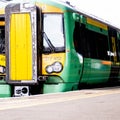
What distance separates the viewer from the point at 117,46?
51.9 feet

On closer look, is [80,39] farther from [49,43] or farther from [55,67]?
[55,67]

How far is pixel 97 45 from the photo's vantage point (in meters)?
13.8

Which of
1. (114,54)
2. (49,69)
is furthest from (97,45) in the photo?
(49,69)

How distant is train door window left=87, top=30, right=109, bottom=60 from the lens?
13.2 metres

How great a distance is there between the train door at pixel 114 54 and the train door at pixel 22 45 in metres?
4.03

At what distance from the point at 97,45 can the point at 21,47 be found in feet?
10.0

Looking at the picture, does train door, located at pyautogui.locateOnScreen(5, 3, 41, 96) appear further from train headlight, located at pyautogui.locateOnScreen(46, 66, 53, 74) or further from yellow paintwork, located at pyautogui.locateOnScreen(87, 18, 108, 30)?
yellow paintwork, located at pyautogui.locateOnScreen(87, 18, 108, 30)

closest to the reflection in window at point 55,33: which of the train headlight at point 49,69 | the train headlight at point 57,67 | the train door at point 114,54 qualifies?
the train headlight at point 57,67

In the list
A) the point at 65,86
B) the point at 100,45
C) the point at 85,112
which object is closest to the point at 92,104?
the point at 85,112

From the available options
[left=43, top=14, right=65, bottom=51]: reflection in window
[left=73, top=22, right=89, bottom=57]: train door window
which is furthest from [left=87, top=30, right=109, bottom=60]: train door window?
[left=43, top=14, right=65, bottom=51]: reflection in window

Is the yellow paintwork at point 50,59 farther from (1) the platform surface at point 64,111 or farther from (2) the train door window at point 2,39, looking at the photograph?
(1) the platform surface at point 64,111

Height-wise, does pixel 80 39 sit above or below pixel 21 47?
above

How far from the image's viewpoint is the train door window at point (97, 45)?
13.2m

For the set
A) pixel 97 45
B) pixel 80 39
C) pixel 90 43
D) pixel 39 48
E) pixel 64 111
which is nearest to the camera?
pixel 64 111
